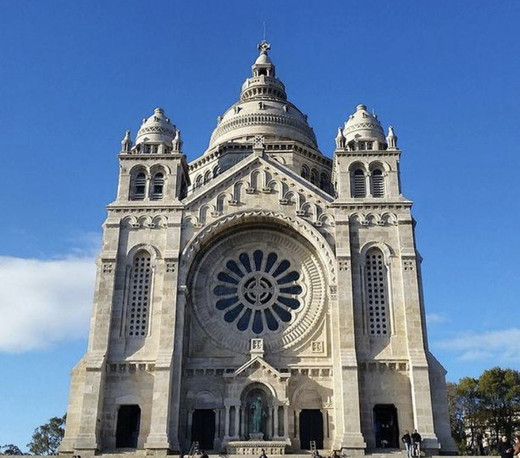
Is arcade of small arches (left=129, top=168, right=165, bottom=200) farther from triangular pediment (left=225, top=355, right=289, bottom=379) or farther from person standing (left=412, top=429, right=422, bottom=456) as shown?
person standing (left=412, top=429, right=422, bottom=456)

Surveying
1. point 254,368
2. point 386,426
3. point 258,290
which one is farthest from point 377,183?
point 386,426

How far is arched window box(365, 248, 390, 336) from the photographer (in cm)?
3416

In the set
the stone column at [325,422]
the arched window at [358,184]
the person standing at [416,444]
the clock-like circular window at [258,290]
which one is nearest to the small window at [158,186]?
the clock-like circular window at [258,290]

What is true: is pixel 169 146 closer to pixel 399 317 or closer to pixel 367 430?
pixel 399 317

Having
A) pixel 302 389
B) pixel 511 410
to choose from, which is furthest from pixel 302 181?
pixel 511 410

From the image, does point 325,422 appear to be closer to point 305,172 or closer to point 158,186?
point 158,186

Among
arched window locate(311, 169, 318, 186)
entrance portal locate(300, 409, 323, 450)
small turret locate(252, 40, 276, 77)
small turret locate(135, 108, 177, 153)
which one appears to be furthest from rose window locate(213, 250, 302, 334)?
small turret locate(252, 40, 276, 77)

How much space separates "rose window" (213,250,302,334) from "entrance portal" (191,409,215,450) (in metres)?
5.00

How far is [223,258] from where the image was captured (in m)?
37.7

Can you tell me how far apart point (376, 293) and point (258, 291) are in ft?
22.1

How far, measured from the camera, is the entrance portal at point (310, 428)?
107 ft

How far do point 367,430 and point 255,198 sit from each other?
14359 mm

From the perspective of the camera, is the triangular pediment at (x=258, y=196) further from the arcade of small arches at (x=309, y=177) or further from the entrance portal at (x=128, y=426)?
the entrance portal at (x=128, y=426)

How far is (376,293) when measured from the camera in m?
35.0
